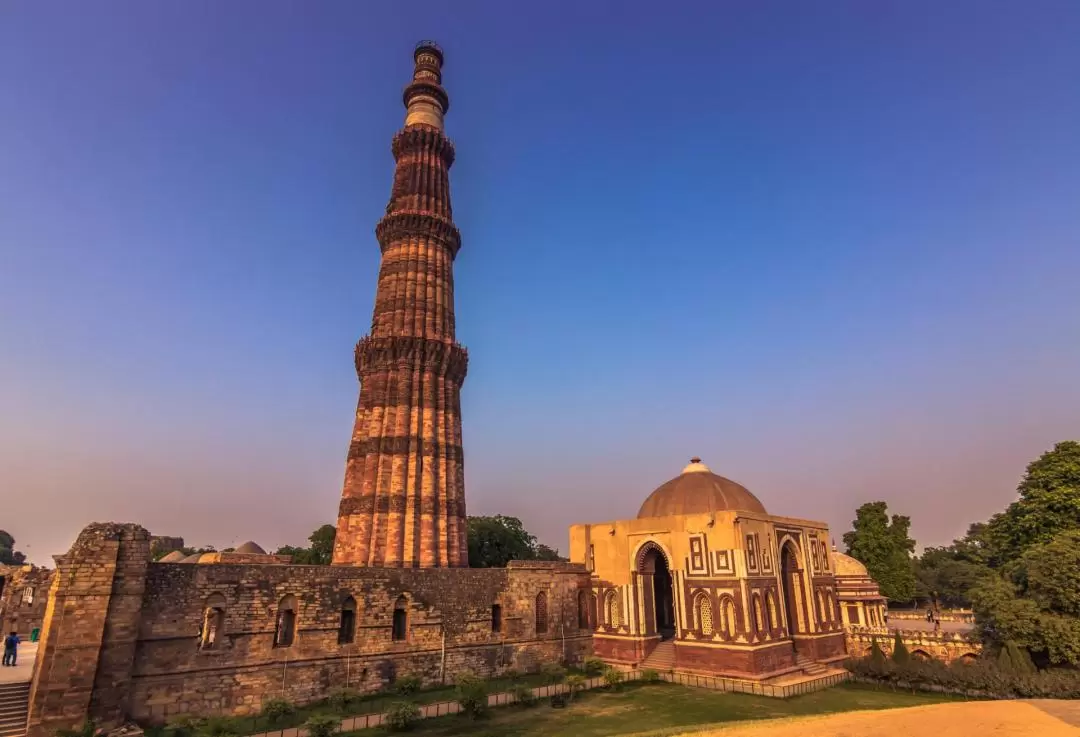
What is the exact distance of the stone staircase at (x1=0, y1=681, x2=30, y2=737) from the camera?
47.5 feet

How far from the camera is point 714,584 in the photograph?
22875mm

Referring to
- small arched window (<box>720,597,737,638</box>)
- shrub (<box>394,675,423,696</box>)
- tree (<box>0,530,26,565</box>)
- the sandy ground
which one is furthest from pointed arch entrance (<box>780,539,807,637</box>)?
tree (<box>0,530,26,565</box>)

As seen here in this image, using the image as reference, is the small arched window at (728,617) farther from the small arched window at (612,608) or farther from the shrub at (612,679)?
the small arched window at (612,608)

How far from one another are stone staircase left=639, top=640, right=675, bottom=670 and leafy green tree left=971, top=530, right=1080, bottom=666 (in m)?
12.2

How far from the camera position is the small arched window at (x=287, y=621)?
18.5 meters

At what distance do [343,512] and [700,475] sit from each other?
16696 millimetres

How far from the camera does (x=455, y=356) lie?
29.1 metres

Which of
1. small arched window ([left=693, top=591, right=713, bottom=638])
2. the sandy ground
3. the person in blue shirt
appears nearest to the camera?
the sandy ground

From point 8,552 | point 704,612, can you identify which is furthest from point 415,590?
point 8,552

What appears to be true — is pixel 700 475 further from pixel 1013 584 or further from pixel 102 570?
pixel 102 570

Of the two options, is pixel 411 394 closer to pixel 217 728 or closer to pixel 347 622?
pixel 347 622

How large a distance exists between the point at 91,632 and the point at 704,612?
66.6 ft

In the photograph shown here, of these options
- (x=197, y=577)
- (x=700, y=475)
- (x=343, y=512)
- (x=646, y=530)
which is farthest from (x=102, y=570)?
(x=700, y=475)

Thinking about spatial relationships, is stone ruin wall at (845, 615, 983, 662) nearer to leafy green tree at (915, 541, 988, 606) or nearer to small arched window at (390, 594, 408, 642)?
small arched window at (390, 594, 408, 642)
